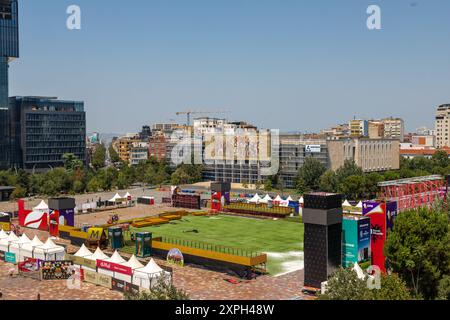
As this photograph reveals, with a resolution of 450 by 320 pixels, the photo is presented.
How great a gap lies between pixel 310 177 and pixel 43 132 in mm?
60054

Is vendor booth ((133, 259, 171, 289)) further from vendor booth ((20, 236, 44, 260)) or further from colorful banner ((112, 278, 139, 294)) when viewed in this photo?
vendor booth ((20, 236, 44, 260))

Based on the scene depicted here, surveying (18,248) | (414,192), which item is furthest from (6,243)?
(414,192)

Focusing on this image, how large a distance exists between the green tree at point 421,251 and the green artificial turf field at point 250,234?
733 cm

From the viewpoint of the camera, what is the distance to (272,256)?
3506 centimetres

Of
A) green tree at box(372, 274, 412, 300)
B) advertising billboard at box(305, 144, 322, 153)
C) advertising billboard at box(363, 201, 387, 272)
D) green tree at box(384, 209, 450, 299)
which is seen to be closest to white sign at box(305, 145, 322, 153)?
advertising billboard at box(305, 144, 322, 153)

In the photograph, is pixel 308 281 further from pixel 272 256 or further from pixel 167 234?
pixel 167 234

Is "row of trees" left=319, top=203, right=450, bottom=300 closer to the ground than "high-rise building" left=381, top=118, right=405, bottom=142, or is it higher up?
closer to the ground

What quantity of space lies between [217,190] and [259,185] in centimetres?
2632

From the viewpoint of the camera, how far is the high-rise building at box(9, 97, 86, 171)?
104812mm

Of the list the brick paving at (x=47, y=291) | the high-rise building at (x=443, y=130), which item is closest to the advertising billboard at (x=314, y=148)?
the brick paving at (x=47, y=291)

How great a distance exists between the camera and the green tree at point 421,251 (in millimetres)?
25797

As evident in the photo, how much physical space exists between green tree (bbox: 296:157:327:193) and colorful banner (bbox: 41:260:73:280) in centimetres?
4804
